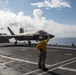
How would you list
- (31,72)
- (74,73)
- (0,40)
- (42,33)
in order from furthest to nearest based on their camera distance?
(0,40)
(42,33)
(31,72)
(74,73)

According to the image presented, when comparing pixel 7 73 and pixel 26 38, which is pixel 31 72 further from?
pixel 26 38

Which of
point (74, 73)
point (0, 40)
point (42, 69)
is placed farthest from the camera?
point (0, 40)

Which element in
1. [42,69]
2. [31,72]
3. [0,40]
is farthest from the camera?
[0,40]

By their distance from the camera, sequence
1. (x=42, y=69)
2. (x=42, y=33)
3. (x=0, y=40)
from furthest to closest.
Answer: (x=0, y=40) < (x=42, y=33) < (x=42, y=69)

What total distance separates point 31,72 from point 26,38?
33.2 metres

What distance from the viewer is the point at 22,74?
12.0 m

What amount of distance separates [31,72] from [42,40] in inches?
105

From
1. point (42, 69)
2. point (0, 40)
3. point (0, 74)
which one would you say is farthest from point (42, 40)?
point (0, 40)

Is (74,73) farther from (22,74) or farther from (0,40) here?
(0,40)

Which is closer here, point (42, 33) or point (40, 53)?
point (40, 53)

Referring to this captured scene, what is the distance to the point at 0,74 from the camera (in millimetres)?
12156

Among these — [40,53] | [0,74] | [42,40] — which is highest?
[42,40]

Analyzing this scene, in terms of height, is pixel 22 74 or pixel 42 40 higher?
pixel 42 40

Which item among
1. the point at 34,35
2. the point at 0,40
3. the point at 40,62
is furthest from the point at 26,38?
the point at 0,40
